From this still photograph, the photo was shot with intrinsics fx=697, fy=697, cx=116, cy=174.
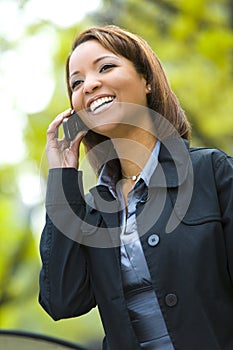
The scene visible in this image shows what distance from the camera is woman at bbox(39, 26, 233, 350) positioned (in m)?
1.64

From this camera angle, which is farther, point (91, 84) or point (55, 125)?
point (55, 125)

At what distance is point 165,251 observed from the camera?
1.68 metres

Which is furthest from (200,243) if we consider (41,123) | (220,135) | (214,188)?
(41,123)

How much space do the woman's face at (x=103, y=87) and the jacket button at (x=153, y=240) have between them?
325 mm

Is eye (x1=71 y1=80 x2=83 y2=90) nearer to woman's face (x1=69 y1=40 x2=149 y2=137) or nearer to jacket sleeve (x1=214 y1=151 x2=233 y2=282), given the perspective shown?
woman's face (x1=69 y1=40 x2=149 y2=137)

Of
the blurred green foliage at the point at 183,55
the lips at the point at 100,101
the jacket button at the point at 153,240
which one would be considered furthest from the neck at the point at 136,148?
the blurred green foliage at the point at 183,55

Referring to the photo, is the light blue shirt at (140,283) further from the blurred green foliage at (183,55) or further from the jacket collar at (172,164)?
the blurred green foliage at (183,55)

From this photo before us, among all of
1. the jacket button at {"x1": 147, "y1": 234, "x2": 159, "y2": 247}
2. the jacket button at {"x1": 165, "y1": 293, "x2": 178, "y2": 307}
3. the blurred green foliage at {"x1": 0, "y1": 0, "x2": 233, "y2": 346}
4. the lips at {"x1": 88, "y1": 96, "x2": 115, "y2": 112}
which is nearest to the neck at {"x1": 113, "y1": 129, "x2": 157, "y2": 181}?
the lips at {"x1": 88, "y1": 96, "x2": 115, "y2": 112}

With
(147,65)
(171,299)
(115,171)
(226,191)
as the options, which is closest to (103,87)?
(147,65)

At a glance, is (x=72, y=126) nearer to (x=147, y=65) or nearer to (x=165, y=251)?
(x=147, y=65)

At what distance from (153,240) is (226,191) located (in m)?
0.22

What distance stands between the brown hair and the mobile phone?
208 millimetres

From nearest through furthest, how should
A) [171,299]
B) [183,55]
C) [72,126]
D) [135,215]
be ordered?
[171,299] → [135,215] → [72,126] → [183,55]

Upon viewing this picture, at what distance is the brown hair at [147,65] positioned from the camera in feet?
6.23
